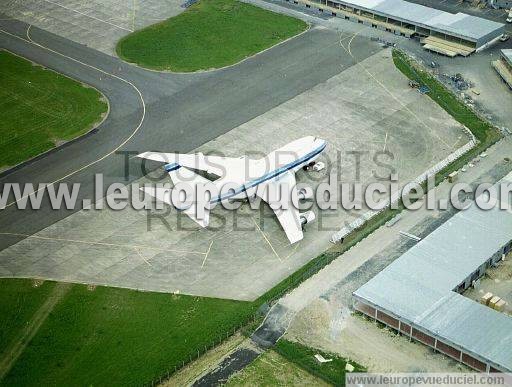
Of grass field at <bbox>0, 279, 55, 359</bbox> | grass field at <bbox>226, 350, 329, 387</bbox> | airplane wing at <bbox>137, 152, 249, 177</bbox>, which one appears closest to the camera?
grass field at <bbox>226, 350, 329, 387</bbox>

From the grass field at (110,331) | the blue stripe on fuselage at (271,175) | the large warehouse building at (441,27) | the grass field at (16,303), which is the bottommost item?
the grass field at (16,303)

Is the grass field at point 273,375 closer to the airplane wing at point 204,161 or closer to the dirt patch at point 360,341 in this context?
the dirt patch at point 360,341

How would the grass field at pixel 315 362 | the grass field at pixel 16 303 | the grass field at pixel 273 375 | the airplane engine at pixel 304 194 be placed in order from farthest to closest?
the airplane engine at pixel 304 194, the grass field at pixel 16 303, the grass field at pixel 315 362, the grass field at pixel 273 375

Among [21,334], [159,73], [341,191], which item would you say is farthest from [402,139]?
[21,334]

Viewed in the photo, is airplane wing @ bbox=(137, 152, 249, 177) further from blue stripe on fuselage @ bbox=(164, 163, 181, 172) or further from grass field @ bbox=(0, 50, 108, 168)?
grass field @ bbox=(0, 50, 108, 168)

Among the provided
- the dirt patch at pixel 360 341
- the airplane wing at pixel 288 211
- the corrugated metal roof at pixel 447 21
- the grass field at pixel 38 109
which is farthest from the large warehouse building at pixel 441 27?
the dirt patch at pixel 360 341

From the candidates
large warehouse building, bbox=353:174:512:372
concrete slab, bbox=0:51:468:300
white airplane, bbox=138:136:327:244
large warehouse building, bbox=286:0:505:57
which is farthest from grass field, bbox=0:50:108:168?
large warehouse building, bbox=286:0:505:57

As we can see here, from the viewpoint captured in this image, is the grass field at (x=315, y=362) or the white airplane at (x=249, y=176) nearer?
the grass field at (x=315, y=362)

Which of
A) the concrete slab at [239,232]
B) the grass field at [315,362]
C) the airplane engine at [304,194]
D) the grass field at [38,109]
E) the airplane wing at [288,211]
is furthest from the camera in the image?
the grass field at [38,109]
